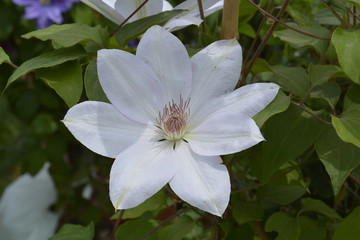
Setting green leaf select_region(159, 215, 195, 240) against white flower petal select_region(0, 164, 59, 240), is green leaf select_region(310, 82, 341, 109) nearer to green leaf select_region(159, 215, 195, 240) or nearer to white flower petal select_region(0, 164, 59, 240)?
green leaf select_region(159, 215, 195, 240)

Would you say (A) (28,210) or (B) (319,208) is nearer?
(B) (319,208)

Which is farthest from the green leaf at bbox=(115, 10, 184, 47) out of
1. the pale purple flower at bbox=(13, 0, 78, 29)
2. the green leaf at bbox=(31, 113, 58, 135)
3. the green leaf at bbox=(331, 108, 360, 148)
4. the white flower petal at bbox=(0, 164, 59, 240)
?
the white flower petal at bbox=(0, 164, 59, 240)

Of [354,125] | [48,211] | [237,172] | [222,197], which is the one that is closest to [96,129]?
[222,197]

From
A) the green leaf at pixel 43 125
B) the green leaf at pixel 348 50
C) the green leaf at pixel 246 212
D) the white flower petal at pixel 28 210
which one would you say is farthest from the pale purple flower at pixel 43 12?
the green leaf at pixel 348 50

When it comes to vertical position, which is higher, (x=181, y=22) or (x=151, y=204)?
(x=181, y=22)

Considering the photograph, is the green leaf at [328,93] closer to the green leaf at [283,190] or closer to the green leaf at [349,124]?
the green leaf at [349,124]

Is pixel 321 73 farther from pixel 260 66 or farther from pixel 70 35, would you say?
pixel 70 35

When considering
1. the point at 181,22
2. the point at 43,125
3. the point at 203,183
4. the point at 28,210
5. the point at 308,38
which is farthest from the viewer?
the point at 28,210

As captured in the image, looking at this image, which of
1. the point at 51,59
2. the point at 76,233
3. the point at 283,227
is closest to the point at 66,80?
the point at 51,59
